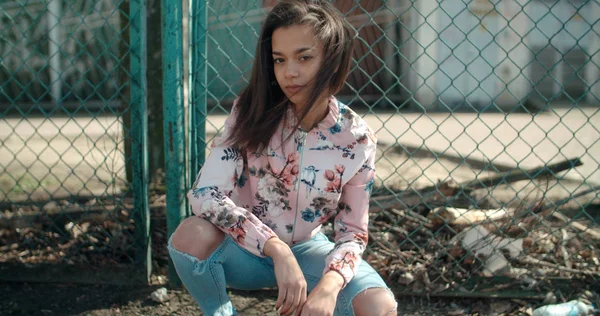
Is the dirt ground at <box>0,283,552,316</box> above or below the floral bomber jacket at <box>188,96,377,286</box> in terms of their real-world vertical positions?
below

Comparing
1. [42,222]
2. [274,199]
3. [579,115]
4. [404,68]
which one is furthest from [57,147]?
[579,115]

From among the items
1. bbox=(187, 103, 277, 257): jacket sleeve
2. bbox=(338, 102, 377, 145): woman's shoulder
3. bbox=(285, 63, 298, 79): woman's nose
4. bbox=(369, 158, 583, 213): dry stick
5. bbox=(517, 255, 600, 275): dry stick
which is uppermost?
bbox=(285, 63, 298, 79): woman's nose

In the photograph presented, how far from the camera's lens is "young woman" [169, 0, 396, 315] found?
6.07ft

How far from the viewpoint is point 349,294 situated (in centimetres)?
183

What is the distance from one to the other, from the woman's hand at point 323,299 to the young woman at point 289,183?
1cm

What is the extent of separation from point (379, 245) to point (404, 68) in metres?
6.88

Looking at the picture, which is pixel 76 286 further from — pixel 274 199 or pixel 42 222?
pixel 274 199

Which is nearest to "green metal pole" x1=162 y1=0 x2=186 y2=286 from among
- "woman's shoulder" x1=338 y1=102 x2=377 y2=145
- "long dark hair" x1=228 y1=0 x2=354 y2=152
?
"long dark hair" x1=228 y1=0 x2=354 y2=152

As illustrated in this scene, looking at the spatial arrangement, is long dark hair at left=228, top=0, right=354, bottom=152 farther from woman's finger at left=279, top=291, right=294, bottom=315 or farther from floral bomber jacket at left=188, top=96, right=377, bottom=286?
woman's finger at left=279, top=291, right=294, bottom=315

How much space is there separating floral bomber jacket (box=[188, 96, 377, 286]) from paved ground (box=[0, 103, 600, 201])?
795 mm

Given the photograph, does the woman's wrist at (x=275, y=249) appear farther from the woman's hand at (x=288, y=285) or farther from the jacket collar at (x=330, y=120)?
the jacket collar at (x=330, y=120)

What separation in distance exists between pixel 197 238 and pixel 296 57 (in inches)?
25.1

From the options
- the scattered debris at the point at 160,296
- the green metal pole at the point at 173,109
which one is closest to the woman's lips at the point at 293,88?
the green metal pole at the point at 173,109

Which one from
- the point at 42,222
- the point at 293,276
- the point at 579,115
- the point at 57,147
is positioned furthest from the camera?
the point at 579,115
